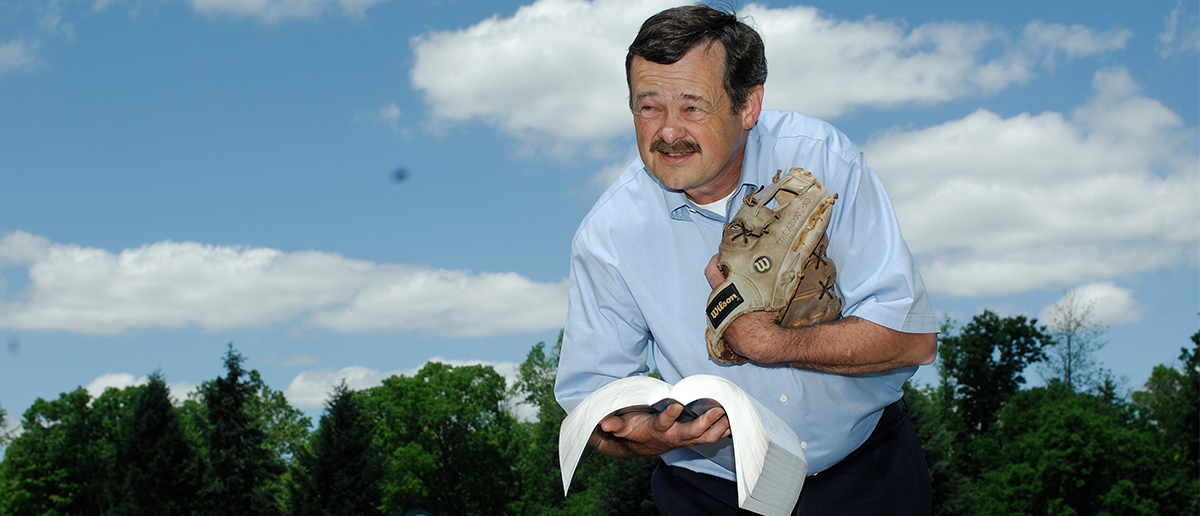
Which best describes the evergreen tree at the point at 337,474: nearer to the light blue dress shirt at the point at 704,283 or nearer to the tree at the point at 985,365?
the tree at the point at 985,365

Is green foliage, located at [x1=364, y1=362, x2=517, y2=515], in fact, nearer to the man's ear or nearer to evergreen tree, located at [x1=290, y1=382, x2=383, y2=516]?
evergreen tree, located at [x1=290, y1=382, x2=383, y2=516]

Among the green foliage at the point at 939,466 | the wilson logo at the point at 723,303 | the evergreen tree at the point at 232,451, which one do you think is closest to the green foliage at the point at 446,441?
the evergreen tree at the point at 232,451

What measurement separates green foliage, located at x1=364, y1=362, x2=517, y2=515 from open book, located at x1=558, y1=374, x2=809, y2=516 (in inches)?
1922

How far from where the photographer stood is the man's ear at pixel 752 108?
4062 mm

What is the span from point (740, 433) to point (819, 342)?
0.72m

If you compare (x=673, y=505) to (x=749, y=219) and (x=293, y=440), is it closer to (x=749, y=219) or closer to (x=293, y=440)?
(x=749, y=219)

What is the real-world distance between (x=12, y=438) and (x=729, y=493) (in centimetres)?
6196

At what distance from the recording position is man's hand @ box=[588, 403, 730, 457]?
3.27m

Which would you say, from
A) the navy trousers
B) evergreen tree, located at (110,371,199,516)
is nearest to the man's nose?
the navy trousers

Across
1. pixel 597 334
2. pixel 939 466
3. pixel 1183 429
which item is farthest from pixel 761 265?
pixel 1183 429

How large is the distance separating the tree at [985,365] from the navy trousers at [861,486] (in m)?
51.7

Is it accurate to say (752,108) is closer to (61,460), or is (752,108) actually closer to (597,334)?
(597,334)

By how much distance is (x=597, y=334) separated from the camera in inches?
172

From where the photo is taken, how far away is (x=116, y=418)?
5625 centimetres
